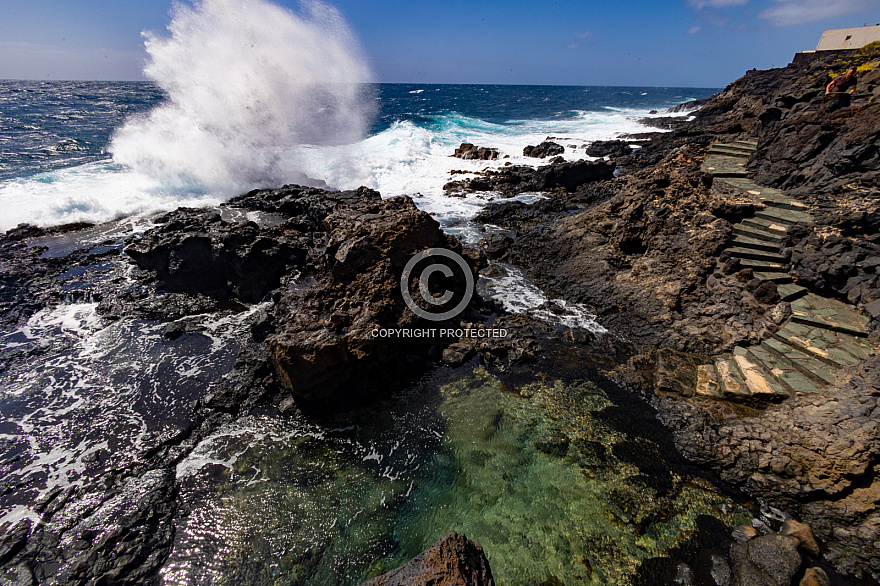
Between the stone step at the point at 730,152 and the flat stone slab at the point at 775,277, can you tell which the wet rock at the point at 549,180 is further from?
the flat stone slab at the point at 775,277

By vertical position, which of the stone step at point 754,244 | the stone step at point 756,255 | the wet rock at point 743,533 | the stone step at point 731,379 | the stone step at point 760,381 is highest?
the stone step at point 754,244

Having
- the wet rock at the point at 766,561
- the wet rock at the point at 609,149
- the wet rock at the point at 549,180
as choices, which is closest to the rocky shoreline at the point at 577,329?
the wet rock at the point at 766,561

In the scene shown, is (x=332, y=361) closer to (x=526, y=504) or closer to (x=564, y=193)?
(x=526, y=504)

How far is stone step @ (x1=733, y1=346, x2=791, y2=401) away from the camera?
663 centimetres

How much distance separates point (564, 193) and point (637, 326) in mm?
12688

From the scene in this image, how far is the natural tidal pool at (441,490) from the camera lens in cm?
496

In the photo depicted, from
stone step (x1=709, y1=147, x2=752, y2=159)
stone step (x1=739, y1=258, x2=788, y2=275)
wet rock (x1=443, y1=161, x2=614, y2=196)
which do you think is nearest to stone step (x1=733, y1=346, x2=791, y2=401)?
stone step (x1=739, y1=258, x2=788, y2=275)

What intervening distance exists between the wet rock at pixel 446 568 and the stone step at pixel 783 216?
11.9 meters

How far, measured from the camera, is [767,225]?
969cm

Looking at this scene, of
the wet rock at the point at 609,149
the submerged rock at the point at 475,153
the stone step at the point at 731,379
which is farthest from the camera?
the submerged rock at the point at 475,153

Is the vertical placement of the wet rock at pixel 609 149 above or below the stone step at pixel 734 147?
below

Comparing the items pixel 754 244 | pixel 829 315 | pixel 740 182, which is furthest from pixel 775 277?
pixel 740 182

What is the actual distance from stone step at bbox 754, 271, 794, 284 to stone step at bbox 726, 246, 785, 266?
16.0 inches

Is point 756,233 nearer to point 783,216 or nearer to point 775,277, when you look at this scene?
point 783,216
